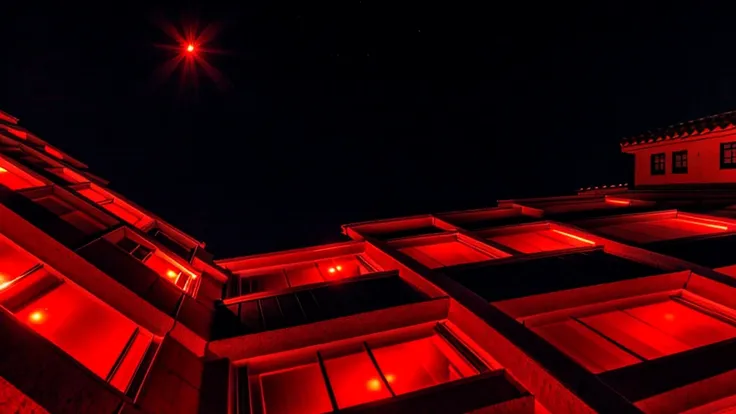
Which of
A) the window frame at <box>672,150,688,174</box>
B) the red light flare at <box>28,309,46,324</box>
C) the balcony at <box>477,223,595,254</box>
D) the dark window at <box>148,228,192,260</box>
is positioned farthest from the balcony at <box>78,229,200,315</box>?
the window frame at <box>672,150,688,174</box>

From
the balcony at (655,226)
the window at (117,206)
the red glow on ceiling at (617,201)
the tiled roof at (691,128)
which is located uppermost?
the tiled roof at (691,128)

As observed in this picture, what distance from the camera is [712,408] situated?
13.7 ft

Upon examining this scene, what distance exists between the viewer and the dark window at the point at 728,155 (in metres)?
14.5

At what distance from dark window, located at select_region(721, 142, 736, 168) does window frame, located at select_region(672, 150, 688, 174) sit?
1649mm

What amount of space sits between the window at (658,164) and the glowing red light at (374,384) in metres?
21.2

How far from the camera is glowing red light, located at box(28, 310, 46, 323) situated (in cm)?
432

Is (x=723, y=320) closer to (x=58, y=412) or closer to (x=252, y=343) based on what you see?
(x=252, y=343)

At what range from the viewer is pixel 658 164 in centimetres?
1828

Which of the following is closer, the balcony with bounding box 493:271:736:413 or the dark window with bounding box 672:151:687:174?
the balcony with bounding box 493:271:736:413

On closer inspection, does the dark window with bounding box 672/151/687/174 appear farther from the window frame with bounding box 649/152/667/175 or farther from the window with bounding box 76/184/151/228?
the window with bounding box 76/184/151/228

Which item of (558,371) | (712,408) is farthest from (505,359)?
(712,408)

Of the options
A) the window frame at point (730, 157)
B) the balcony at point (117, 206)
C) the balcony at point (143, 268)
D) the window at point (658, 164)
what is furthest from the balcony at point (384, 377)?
the window at point (658, 164)

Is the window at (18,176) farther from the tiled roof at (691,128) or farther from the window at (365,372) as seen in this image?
the tiled roof at (691,128)

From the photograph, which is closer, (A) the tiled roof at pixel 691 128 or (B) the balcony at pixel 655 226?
(B) the balcony at pixel 655 226
